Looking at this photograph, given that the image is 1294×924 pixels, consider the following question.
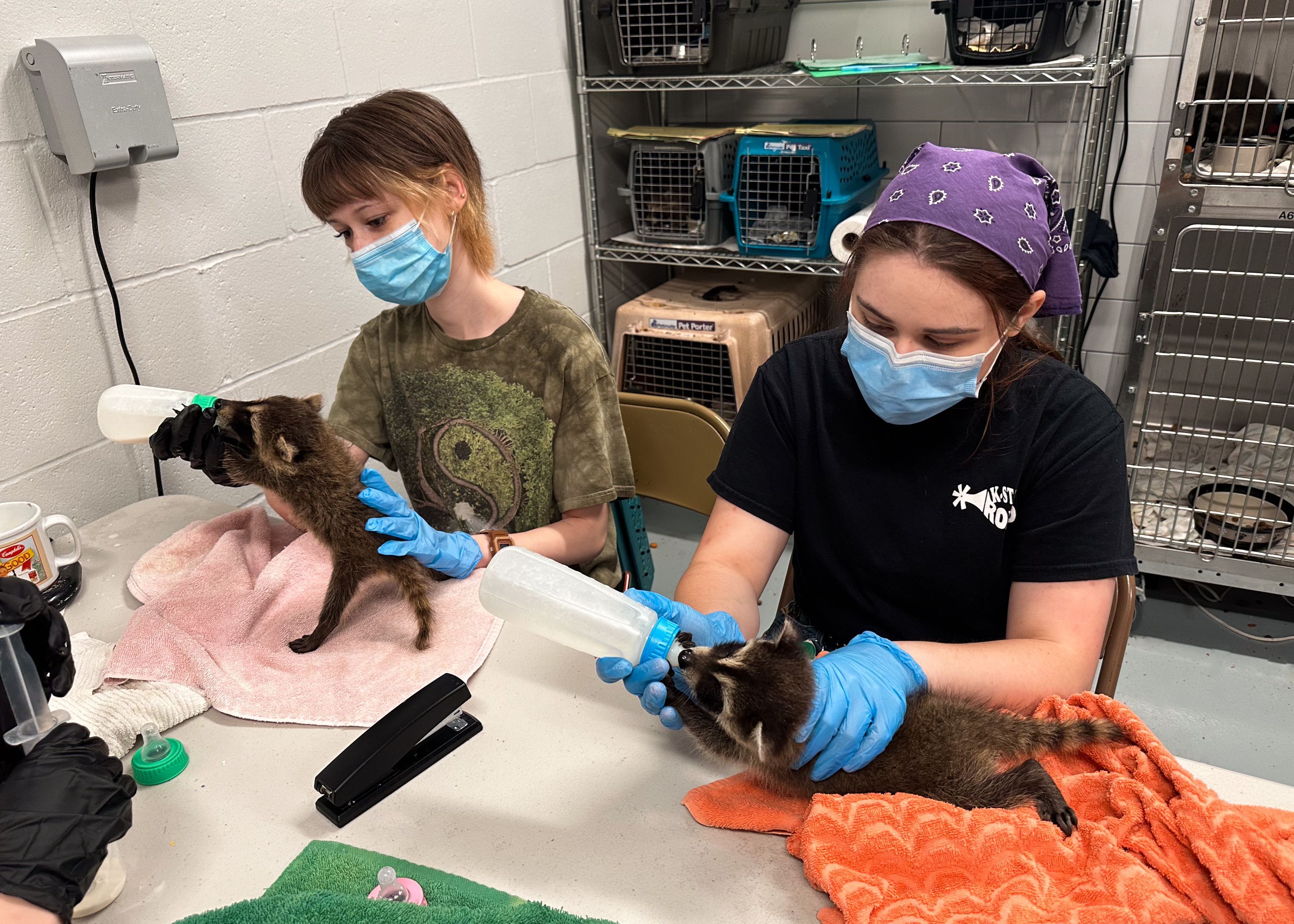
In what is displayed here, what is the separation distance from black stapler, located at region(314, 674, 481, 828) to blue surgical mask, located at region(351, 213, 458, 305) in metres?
0.75

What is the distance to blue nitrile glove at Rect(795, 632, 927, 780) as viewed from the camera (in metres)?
0.90

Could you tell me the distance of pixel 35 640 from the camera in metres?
0.80

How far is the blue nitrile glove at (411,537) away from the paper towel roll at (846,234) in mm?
1690

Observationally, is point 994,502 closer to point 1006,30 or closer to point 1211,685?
point 1211,685

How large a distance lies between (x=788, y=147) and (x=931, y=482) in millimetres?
1714

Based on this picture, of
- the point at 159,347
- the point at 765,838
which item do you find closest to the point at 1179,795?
the point at 765,838

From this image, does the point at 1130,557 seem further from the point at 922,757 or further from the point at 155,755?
the point at 155,755

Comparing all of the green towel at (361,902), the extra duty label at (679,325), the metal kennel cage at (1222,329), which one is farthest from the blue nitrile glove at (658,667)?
the extra duty label at (679,325)

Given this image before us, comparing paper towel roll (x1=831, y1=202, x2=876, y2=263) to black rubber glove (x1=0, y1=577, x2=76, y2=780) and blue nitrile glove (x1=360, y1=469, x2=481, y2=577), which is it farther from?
black rubber glove (x1=0, y1=577, x2=76, y2=780)

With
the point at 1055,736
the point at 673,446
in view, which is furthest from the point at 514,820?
the point at 673,446

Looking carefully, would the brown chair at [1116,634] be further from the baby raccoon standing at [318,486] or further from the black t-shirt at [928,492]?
the baby raccoon standing at [318,486]

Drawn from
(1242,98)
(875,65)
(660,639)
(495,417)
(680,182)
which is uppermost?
(875,65)

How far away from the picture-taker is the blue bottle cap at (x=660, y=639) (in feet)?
2.94

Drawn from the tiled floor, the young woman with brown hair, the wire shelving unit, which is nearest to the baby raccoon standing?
the young woman with brown hair
